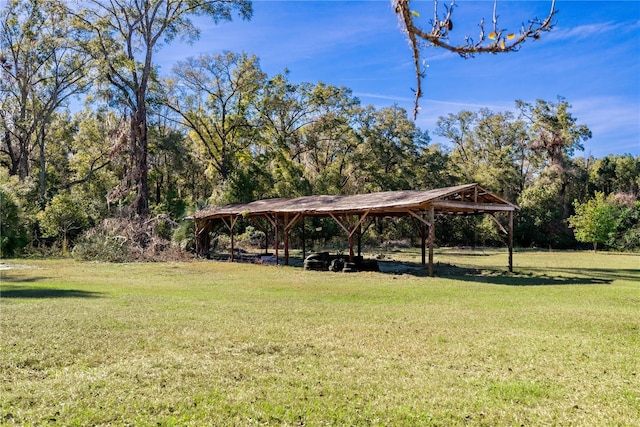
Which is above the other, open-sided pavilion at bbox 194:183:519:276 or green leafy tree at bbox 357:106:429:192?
green leafy tree at bbox 357:106:429:192

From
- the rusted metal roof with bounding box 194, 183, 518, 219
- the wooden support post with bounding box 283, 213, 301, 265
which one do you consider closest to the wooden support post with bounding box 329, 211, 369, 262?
the rusted metal roof with bounding box 194, 183, 518, 219

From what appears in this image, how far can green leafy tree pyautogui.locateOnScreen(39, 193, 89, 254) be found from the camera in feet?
85.1

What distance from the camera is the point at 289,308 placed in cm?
966

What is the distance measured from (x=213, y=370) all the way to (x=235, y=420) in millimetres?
1346

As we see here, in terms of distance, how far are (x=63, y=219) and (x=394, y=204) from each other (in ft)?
60.7

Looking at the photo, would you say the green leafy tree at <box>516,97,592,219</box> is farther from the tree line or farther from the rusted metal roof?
the rusted metal roof

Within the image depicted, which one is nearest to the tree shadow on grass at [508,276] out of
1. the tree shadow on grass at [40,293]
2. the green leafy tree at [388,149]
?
the tree shadow on grass at [40,293]

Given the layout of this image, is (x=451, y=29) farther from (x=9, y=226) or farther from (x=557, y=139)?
(x=557, y=139)

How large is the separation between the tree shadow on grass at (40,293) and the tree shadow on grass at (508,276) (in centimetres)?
1053

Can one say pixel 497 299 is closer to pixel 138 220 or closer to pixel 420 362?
pixel 420 362

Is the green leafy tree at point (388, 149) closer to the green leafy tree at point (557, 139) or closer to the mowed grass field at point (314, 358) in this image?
the green leafy tree at point (557, 139)

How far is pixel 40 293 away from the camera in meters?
11.0

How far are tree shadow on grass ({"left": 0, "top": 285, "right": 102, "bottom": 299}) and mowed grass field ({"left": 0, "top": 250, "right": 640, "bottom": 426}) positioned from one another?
3cm

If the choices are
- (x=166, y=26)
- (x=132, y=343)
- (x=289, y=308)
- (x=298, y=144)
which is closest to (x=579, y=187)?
(x=298, y=144)
